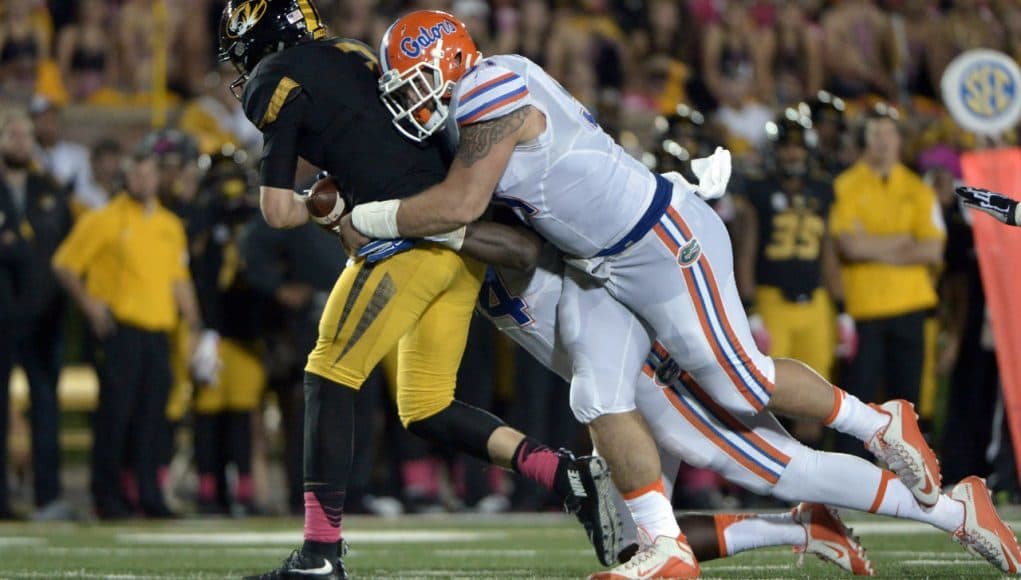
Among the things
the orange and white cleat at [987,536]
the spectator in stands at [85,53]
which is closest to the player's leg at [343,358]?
the orange and white cleat at [987,536]

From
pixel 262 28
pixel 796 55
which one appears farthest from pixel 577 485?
pixel 796 55

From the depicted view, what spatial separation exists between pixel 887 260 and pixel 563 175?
4.51 metres

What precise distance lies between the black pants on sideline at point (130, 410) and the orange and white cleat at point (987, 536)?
4.89 m

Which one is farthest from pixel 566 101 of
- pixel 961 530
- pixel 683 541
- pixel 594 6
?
pixel 594 6

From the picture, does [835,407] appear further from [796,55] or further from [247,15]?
[796,55]

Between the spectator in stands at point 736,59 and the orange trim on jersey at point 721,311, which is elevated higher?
the orange trim on jersey at point 721,311

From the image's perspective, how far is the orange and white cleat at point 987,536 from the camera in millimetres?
4809

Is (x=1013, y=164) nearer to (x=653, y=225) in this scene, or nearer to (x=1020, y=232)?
(x=1020, y=232)

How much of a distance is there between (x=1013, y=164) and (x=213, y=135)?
545 centimetres

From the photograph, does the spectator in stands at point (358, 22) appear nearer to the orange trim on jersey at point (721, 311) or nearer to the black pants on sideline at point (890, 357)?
the black pants on sideline at point (890, 357)

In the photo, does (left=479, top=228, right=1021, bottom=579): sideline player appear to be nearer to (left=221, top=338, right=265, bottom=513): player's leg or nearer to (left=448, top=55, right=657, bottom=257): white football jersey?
(left=448, top=55, right=657, bottom=257): white football jersey

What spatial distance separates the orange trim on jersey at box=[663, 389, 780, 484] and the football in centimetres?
107

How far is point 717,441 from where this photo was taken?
16.1 ft

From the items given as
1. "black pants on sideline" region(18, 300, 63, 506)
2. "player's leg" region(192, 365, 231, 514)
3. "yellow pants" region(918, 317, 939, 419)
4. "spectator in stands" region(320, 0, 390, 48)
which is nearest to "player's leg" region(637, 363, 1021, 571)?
"yellow pants" region(918, 317, 939, 419)
